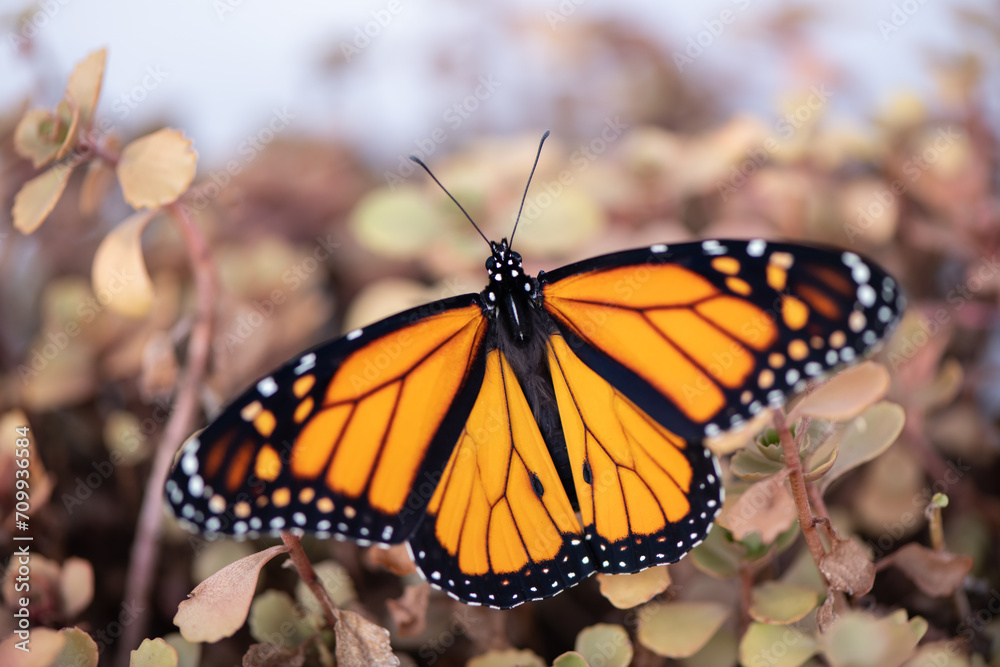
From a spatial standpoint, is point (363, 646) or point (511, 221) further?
point (511, 221)

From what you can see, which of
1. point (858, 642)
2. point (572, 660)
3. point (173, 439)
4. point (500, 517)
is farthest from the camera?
point (173, 439)

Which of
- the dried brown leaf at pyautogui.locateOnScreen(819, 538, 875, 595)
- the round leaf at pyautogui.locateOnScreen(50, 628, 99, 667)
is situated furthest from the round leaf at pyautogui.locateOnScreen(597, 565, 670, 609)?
the round leaf at pyautogui.locateOnScreen(50, 628, 99, 667)

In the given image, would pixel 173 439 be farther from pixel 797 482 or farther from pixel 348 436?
pixel 797 482

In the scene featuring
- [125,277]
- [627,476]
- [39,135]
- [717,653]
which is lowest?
[717,653]

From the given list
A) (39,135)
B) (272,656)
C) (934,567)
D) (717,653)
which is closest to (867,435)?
(934,567)

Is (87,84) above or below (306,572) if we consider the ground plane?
above

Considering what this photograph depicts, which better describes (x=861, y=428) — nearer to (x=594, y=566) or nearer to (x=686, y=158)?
(x=594, y=566)

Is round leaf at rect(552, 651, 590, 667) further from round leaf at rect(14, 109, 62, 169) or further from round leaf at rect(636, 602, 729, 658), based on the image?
round leaf at rect(14, 109, 62, 169)
